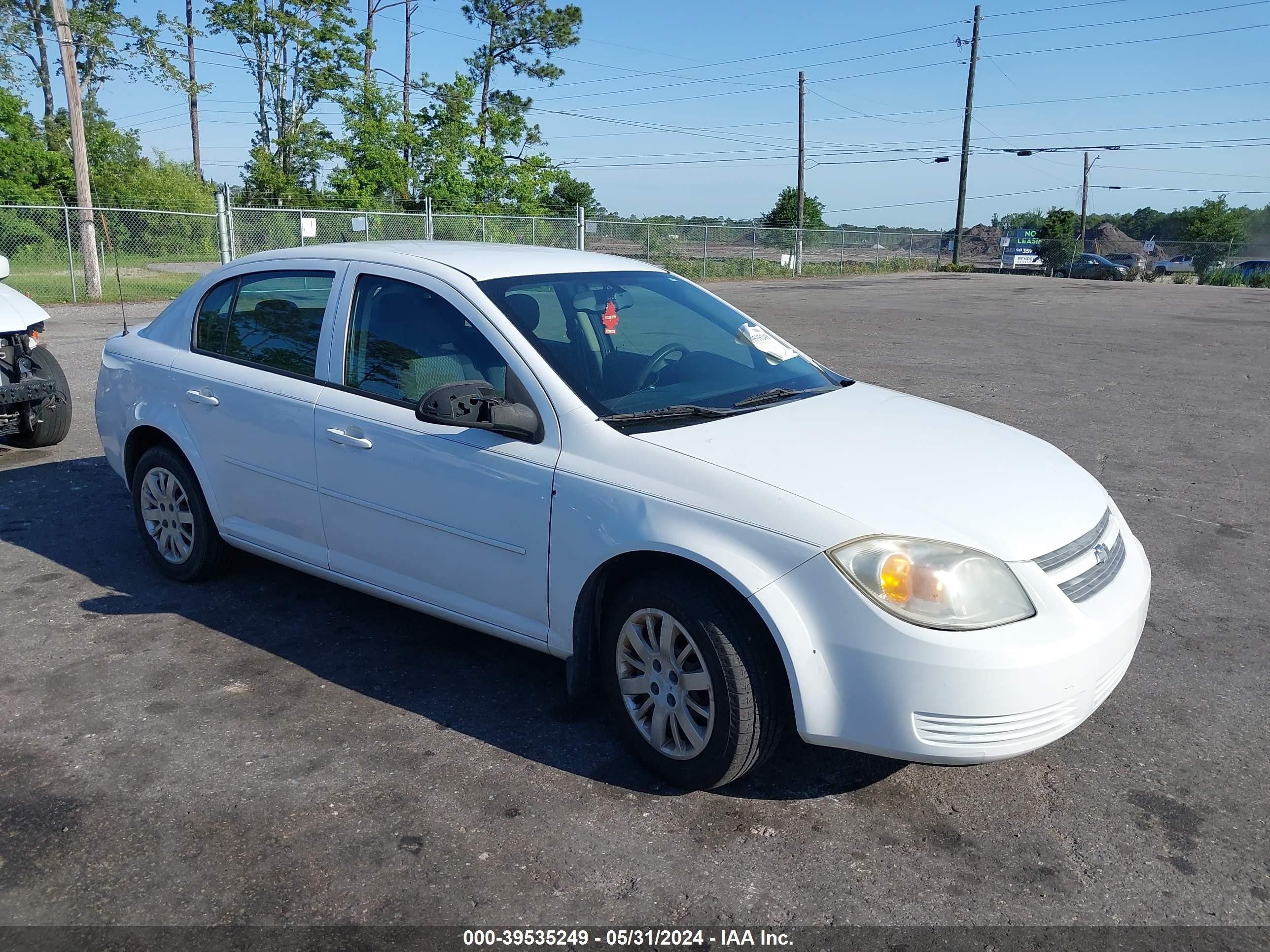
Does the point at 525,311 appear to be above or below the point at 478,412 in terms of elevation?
above

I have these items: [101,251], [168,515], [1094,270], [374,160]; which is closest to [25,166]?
[374,160]

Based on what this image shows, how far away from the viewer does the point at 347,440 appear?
13.3 ft

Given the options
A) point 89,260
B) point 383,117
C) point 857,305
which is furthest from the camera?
point 383,117

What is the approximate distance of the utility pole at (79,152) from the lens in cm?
2152

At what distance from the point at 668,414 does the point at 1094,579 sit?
147 centimetres

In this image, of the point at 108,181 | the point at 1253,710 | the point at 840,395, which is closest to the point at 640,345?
the point at 840,395

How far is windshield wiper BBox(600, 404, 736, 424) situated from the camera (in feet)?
11.5

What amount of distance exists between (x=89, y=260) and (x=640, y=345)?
69.6 ft

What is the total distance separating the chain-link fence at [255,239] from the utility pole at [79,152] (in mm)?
68

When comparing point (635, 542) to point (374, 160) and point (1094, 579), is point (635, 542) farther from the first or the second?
point (374, 160)

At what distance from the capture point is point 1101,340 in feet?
55.2

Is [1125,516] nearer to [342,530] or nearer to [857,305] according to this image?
[342,530]

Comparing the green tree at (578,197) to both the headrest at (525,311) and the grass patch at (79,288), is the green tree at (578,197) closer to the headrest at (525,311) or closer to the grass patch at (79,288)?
the grass patch at (79,288)

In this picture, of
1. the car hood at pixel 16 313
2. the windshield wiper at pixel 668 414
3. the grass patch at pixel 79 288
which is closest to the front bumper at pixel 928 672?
the windshield wiper at pixel 668 414
